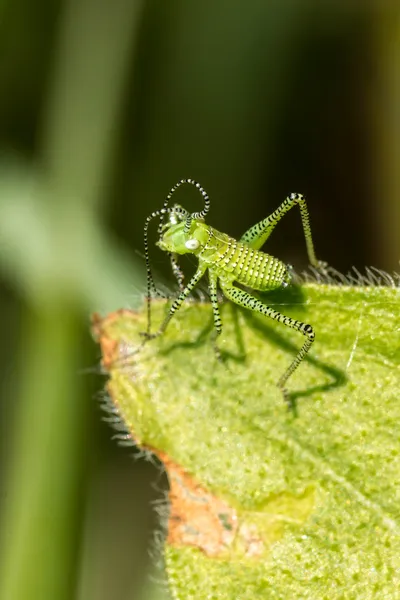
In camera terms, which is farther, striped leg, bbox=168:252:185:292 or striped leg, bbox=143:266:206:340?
striped leg, bbox=168:252:185:292

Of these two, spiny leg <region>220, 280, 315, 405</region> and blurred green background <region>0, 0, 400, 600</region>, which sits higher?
blurred green background <region>0, 0, 400, 600</region>

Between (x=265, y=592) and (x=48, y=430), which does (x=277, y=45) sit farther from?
(x=265, y=592)

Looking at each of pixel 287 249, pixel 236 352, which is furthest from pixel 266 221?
pixel 287 249

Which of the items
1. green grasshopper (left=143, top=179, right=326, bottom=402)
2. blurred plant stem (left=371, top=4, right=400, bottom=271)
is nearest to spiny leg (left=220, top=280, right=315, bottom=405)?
green grasshopper (left=143, top=179, right=326, bottom=402)

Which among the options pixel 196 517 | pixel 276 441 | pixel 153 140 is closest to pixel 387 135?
pixel 153 140

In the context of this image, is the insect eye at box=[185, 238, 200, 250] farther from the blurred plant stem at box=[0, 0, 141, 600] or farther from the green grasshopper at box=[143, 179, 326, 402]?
the blurred plant stem at box=[0, 0, 141, 600]

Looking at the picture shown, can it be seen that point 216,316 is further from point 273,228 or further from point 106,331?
point 273,228

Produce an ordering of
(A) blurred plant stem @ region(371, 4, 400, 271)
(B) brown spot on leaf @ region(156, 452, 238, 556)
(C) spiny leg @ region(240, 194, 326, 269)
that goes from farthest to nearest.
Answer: (A) blurred plant stem @ region(371, 4, 400, 271) < (C) spiny leg @ region(240, 194, 326, 269) < (B) brown spot on leaf @ region(156, 452, 238, 556)
